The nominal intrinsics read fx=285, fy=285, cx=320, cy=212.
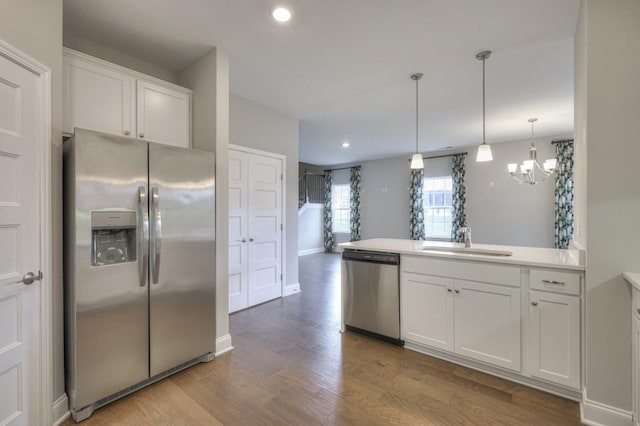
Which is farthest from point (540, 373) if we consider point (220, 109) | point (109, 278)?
point (220, 109)

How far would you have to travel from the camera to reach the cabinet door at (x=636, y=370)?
62.7 inches

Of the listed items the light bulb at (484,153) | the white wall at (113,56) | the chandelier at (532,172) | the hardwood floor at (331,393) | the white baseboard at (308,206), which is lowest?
the hardwood floor at (331,393)

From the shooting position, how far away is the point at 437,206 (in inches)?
293

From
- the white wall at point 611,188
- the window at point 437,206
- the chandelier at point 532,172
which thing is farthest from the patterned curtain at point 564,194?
the white wall at point 611,188

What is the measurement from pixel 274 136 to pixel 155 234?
2646 millimetres

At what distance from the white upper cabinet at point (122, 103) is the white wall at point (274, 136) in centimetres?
100

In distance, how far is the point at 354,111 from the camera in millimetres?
4438

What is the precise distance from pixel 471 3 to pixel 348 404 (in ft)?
9.95

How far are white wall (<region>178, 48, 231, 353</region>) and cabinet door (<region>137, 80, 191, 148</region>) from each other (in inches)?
6.3

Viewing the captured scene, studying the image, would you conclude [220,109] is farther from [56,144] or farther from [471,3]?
[471,3]

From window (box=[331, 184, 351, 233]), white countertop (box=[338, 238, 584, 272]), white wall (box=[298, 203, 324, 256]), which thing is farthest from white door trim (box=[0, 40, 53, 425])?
window (box=[331, 184, 351, 233])

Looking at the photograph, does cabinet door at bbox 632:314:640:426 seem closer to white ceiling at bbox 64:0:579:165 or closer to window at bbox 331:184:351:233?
white ceiling at bbox 64:0:579:165

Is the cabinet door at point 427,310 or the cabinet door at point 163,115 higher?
the cabinet door at point 163,115

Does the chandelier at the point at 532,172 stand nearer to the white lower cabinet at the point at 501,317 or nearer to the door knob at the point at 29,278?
the white lower cabinet at the point at 501,317
